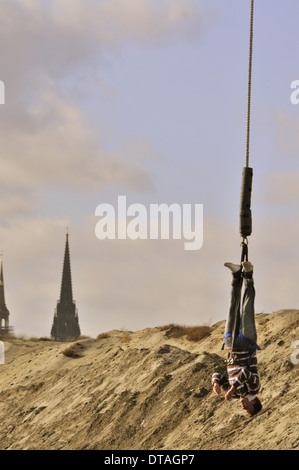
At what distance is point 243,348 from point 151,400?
18007 millimetres

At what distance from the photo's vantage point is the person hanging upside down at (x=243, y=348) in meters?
16.9

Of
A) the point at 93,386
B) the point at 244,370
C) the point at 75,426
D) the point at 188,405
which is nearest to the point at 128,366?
the point at 93,386

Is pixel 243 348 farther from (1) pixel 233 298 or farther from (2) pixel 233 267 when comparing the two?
(2) pixel 233 267

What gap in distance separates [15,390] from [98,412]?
10.8m

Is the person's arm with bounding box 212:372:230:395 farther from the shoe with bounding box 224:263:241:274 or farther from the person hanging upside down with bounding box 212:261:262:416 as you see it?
the shoe with bounding box 224:263:241:274

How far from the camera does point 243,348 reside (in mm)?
17297

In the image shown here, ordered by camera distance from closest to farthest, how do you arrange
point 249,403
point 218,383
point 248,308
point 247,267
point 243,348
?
point 248,308, point 247,267, point 243,348, point 218,383, point 249,403

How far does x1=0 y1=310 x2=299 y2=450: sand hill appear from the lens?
29641 millimetres

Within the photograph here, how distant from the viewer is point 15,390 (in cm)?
4588

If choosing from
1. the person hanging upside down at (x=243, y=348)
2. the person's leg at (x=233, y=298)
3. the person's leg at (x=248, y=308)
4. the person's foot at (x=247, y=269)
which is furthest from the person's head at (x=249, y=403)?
the person's foot at (x=247, y=269)

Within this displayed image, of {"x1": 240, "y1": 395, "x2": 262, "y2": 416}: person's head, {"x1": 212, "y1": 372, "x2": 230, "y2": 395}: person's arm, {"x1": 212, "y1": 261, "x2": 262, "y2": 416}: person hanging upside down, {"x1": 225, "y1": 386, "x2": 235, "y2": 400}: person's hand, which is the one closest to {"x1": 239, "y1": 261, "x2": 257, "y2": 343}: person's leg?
{"x1": 212, "y1": 261, "x2": 262, "y2": 416}: person hanging upside down

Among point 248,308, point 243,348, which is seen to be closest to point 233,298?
point 248,308

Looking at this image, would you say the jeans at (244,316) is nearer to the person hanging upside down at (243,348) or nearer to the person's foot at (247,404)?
the person hanging upside down at (243,348)

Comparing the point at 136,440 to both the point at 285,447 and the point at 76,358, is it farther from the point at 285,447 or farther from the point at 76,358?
the point at 76,358
